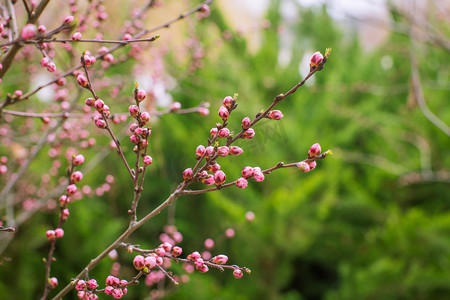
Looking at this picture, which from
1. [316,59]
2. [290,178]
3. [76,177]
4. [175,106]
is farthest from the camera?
[290,178]

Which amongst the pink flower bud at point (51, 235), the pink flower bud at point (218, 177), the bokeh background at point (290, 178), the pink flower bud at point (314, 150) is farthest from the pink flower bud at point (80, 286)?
the bokeh background at point (290, 178)

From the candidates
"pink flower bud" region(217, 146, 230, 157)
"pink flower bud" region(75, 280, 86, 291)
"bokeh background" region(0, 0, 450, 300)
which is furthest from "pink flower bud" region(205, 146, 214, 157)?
"bokeh background" region(0, 0, 450, 300)

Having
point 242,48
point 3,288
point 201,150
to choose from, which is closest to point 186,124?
point 242,48

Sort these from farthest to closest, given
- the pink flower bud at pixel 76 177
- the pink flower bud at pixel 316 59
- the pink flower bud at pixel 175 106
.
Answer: the pink flower bud at pixel 175 106
the pink flower bud at pixel 76 177
the pink flower bud at pixel 316 59

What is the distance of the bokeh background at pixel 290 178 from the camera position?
5.16 feet

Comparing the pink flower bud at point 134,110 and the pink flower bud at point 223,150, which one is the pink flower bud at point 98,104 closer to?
the pink flower bud at point 134,110

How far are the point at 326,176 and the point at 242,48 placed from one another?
1086mm

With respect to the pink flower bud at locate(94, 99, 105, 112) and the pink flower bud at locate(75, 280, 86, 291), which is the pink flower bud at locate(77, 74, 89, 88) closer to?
the pink flower bud at locate(94, 99, 105, 112)

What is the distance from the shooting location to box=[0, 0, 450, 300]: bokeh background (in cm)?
157

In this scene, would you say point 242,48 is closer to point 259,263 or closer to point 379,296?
point 259,263

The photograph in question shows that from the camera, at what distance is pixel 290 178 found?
199 cm

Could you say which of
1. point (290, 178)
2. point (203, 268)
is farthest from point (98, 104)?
point (290, 178)

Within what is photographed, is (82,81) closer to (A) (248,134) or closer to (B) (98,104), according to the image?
(B) (98,104)

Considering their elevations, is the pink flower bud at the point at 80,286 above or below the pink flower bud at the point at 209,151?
below
